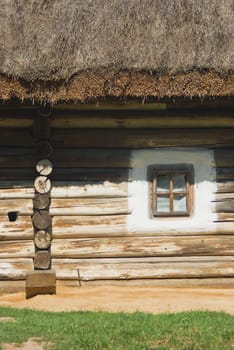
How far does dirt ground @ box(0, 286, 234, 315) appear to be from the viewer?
718 cm

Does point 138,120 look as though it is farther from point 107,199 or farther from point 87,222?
point 87,222

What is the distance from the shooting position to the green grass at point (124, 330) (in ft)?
16.5

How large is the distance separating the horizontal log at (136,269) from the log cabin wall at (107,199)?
0.02 m

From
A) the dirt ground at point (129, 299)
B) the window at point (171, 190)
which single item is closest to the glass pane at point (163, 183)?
the window at point (171, 190)

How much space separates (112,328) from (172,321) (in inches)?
29.7

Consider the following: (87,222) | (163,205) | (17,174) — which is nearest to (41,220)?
(87,222)

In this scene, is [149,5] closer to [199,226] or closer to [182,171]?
[182,171]

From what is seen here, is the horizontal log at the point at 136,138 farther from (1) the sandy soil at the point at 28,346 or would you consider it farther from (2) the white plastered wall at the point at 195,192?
(1) the sandy soil at the point at 28,346

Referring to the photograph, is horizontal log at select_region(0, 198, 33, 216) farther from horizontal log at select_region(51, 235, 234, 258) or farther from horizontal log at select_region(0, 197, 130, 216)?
horizontal log at select_region(51, 235, 234, 258)

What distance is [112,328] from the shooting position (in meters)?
5.66

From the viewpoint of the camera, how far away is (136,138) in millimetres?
8477

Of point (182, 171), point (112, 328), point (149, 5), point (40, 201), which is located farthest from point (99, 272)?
point (149, 5)

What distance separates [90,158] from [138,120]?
966 millimetres

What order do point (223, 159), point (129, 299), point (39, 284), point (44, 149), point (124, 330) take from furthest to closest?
point (223, 159), point (44, 149), point (39, 284), point (129, 299), point (124, 330)
